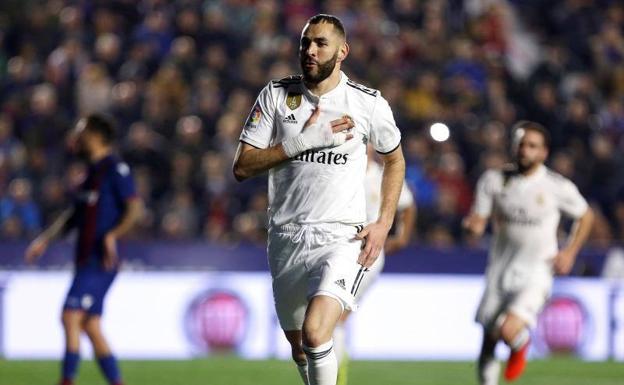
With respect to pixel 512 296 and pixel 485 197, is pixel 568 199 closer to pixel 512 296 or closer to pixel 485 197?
pixel 485 197

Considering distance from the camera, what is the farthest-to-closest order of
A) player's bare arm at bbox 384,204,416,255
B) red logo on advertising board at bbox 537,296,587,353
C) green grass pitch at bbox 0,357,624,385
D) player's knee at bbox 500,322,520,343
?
red logo on advertising board at bbox 537,296,587,353
green grass pitch at bbox 0,357,624,385
player's bare arm at bbox 384,204,416,255
player's knee at bbox 500,322,520,343

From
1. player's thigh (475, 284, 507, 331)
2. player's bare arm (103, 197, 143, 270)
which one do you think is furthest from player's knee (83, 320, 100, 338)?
player's thigh (475, 284, 507, 331)

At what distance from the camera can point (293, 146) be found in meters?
7.61

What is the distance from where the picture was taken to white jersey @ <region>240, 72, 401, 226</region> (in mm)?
7879

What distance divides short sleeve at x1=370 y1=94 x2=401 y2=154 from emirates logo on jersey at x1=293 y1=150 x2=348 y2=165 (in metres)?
0.22

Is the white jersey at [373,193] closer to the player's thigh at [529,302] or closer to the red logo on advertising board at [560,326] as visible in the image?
the player's thigh at [529,302]

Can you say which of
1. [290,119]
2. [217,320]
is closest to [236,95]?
[217,320]

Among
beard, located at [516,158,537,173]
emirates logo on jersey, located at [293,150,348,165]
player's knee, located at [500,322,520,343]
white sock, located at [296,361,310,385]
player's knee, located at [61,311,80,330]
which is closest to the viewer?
emirates logo on jersey, located at [293,150,348,165]

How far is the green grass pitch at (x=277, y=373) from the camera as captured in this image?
513 inches

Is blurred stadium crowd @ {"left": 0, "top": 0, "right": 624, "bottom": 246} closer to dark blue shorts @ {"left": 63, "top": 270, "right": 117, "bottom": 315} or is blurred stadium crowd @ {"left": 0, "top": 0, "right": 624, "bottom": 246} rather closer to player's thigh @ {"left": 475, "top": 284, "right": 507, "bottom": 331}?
dark blue shorts @ {"left": 63, "top": 270, "right": 117, "bottom": 315}

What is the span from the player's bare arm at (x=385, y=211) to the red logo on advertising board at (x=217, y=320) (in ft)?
26.4

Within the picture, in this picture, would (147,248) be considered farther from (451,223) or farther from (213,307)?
(451,223)

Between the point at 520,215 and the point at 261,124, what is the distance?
369 cm

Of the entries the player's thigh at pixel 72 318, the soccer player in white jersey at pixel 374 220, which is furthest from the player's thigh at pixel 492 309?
the player's thigh at pixel 72 318
